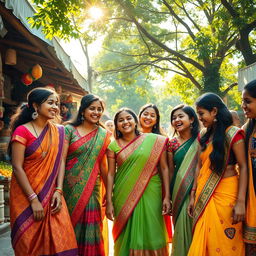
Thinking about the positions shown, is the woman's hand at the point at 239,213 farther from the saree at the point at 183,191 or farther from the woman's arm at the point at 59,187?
the woman's arm at the point at 59,187

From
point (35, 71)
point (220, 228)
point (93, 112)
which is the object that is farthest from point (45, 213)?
point (35, 71)

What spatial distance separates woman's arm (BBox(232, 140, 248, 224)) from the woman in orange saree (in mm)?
46

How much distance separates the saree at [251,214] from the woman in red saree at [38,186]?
5.12ft

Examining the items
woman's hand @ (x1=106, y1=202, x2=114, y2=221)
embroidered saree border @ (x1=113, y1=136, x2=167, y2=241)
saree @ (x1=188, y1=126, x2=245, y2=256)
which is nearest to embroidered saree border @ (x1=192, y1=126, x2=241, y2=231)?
saree @ (x1=188, y1=126, x2=245, y2=256)

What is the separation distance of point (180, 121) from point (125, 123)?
614 millimetres

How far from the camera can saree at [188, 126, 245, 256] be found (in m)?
2.97

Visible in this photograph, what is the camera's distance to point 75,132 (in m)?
3.81

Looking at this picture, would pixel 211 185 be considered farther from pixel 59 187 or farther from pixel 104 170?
pixel 59 187

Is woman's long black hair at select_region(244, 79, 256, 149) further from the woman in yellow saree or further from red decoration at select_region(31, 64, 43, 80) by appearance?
red decoration at select_region(31, 64, 43, 80)

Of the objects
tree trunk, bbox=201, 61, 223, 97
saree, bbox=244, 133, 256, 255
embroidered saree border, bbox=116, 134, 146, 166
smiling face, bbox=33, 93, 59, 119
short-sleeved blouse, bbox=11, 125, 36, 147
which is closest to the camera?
saree, bbox=244, 133, 256, 255

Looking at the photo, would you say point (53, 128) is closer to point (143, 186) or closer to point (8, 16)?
point (143, 186)

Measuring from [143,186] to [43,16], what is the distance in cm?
302

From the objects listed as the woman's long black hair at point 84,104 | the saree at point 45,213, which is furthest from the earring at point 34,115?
the woman's long black hair at point 84,104

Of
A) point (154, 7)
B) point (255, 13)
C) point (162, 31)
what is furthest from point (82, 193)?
point (162, 31)
